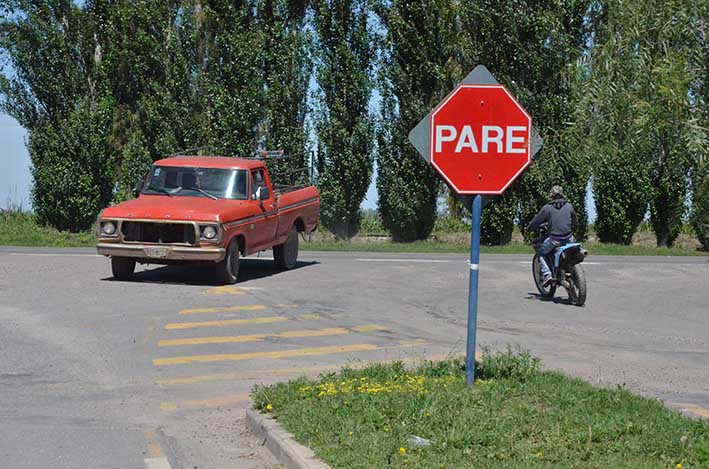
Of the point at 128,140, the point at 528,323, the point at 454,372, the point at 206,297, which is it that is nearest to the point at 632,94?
the point at 528,323

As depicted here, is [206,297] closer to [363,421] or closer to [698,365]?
[698,365]

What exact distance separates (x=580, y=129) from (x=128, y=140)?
52.1 ft

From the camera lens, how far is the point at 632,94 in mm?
20453

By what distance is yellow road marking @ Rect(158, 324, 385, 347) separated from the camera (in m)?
13.2

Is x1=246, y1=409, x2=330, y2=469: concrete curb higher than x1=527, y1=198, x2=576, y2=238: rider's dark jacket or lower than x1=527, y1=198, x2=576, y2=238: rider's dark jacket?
lower

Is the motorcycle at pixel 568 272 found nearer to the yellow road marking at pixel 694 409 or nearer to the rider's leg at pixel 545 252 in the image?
the rider's leg at pixel 545 252

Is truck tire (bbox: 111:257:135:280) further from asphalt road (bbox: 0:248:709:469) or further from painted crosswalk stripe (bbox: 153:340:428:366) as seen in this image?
painted crosswalk stripe (bbox: 153:340:428:366)

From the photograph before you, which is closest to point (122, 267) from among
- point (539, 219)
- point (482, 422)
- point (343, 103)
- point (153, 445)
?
point (539, 219)

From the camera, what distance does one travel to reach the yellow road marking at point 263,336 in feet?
43.5

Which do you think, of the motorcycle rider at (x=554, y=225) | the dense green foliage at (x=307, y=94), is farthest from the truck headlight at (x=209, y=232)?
the dense green foliage at (x=307, y=94)

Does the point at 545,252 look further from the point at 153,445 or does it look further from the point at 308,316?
the point at 153,445

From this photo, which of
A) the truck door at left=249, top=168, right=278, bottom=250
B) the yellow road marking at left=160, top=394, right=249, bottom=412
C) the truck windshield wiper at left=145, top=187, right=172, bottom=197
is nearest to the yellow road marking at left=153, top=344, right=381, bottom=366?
the yellow road marking at left=160, top=394, right=249, bottom=412

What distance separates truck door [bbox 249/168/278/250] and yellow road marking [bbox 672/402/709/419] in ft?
35.6

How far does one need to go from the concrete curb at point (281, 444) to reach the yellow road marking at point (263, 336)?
4.22 metres
